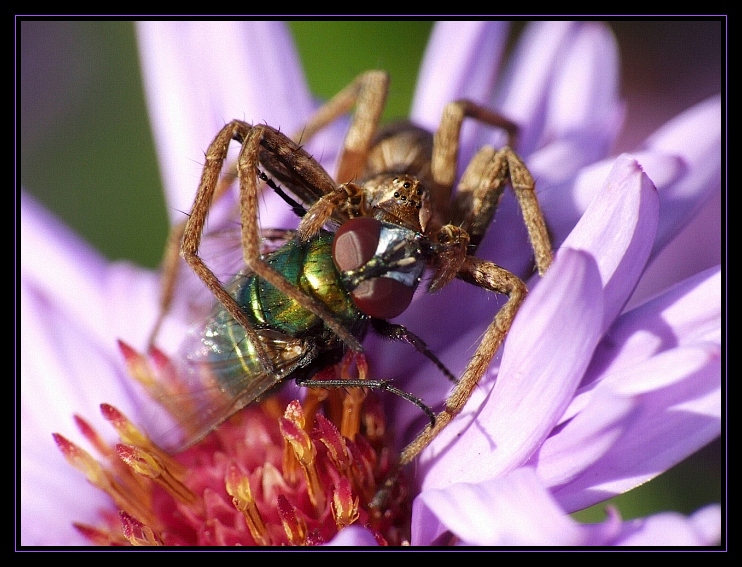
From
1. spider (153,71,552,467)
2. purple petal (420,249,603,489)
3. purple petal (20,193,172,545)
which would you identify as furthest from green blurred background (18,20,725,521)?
purple petal (420,249,603,489)

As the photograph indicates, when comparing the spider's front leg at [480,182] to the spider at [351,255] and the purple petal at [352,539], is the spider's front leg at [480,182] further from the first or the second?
the purple petal at [352,539]

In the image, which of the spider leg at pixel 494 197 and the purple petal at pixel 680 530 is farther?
the spider leg at pixel 494 197

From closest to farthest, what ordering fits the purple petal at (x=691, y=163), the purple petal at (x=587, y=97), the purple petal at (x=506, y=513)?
the purple petal at (x=506, y=513), the purple petal at (x=691, y=163), the purple petal at (x=587, y=97)

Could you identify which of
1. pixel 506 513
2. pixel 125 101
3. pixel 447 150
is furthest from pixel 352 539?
pixel 125 101

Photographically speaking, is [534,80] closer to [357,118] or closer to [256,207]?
[357,118]

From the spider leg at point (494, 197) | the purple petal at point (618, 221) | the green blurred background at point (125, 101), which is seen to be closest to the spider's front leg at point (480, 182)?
the spider leg at point (494, 197)
